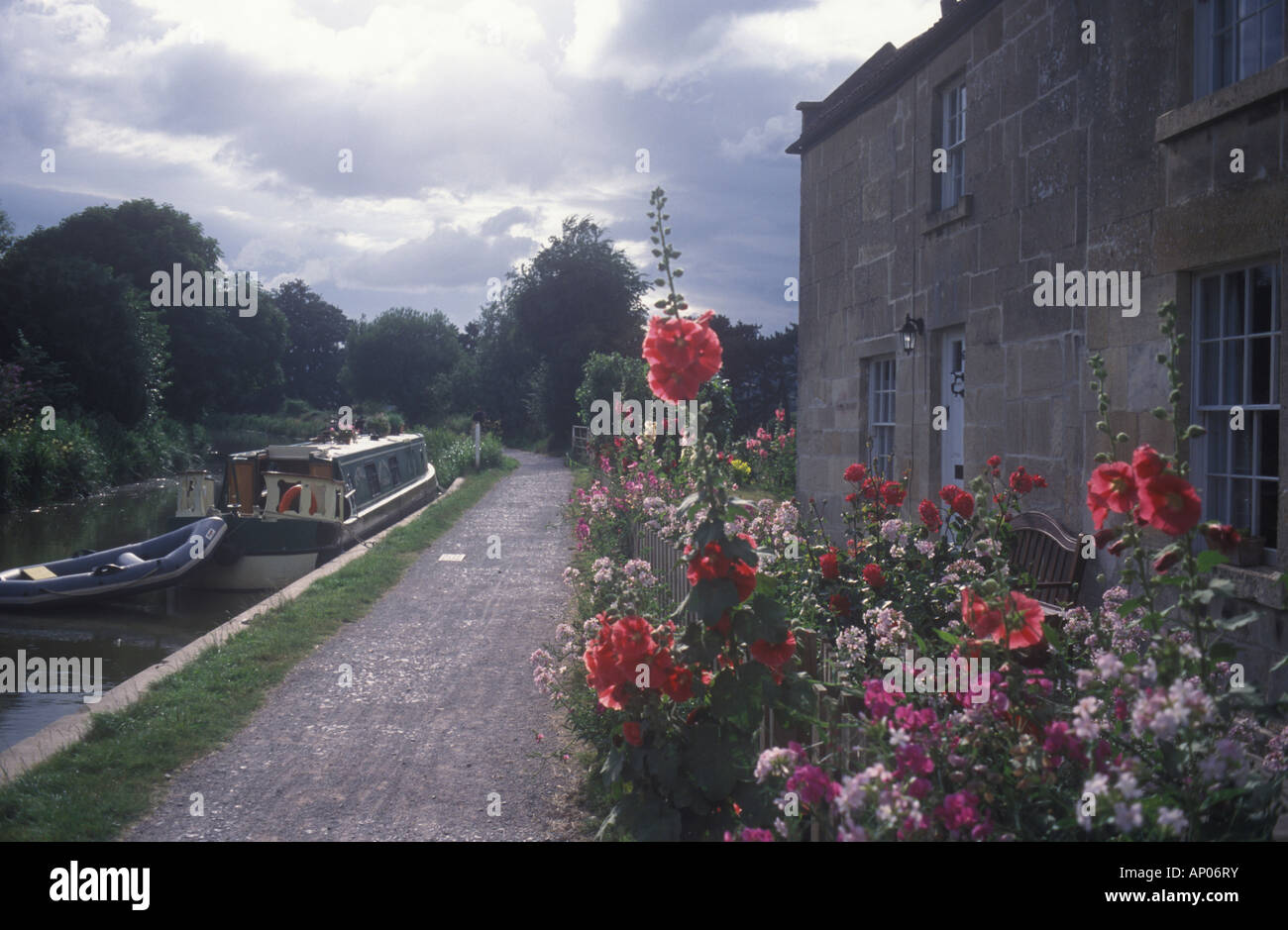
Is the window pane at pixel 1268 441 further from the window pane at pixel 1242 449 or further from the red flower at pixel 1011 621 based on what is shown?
the red flower at pixel 1011 621

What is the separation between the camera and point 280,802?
458cm

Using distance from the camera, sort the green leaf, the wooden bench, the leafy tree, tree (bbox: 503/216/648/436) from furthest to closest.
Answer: tree (bbox: 503/216/648/436)
the leafy tree
the wooden bench
the green leaf

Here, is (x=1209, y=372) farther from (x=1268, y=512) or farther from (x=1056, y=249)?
(x=1056, y=249)

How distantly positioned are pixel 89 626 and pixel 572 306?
104 ft

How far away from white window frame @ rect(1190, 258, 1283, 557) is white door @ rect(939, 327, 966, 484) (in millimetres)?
3157

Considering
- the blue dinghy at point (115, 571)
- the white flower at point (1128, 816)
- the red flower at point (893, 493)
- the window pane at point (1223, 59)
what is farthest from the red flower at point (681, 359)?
the blue dinghy at point (115, 571)

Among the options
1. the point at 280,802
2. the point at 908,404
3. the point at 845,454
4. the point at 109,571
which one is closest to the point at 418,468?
the point at 109,571

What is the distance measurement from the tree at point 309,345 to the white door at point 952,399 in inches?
3144

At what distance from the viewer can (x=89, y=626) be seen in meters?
11.1

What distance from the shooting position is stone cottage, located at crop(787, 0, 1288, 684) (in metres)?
5.25

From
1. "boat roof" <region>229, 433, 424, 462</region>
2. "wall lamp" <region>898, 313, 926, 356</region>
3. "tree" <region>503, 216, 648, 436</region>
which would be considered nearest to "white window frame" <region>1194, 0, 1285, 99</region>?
"wall lamp" <region>898, 313, 926, 356</region>

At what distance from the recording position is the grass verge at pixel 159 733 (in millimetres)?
4309

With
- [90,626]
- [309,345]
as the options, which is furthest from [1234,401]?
[309,345]

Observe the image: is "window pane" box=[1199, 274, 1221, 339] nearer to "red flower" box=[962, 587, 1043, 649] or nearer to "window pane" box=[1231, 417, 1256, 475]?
"window pane" box=[1231, 417, 1256, 475]
